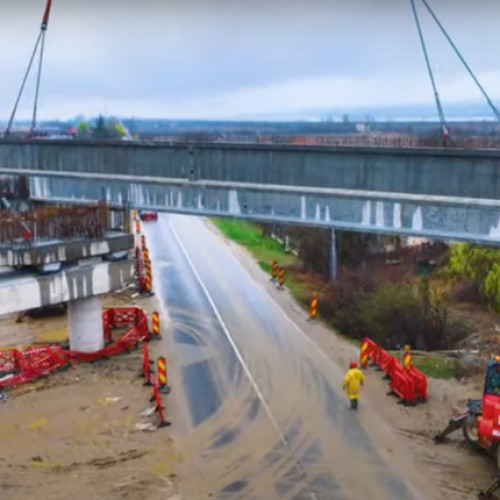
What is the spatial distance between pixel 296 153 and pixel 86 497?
6864 millimetres

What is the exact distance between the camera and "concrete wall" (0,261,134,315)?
14.8 m

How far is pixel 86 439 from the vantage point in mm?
12641

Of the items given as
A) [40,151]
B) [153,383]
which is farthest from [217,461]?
[40,151]

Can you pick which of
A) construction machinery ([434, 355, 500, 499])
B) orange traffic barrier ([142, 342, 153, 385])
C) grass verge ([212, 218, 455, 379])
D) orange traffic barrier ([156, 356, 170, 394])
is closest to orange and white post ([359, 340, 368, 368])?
grass verge ([212, 218, 455, 379])

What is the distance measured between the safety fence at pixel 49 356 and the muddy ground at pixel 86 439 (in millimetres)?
271

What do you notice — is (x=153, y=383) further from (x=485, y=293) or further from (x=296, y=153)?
(x=485, y=293)

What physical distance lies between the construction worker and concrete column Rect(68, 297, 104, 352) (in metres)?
6.59

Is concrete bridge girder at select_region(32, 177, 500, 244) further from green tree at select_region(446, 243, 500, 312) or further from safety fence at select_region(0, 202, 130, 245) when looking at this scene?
green tree at select_region(446, 243, 500, 312)

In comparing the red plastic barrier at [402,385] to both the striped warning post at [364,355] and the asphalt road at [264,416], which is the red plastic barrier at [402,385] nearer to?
the asphalt road at [264,416]

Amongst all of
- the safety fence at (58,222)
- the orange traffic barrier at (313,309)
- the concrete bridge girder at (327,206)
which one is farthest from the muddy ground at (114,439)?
the concrete bridge girder at (327,206)

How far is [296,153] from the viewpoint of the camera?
12.9 meters

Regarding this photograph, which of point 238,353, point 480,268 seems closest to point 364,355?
point 238,353

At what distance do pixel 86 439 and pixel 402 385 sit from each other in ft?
20.4

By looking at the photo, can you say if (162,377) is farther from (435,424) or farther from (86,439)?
(435,424)
